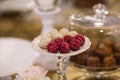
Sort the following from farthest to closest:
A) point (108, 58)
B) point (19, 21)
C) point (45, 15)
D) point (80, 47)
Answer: point (19, 21), point (45, 15), point (108, 58), point (80, 47)

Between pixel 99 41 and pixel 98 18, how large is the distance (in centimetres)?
7

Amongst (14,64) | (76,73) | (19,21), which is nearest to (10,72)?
(14,64)

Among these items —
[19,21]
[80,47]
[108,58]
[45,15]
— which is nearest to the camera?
[80,47]

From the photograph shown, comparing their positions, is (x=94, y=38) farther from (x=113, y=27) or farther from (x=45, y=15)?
(x=45, y=15)

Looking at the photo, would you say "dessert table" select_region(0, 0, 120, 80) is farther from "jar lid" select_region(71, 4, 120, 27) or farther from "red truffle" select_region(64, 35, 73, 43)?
"red truffle" select_region(64, 35, 73, 43)

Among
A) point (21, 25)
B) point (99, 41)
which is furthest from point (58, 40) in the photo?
point (21, 25)

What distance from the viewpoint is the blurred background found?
1228 millimetres

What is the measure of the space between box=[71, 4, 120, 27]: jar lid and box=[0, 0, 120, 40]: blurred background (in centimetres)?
40

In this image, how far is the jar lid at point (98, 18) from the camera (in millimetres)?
740

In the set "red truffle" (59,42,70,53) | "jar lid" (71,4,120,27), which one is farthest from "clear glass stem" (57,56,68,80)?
"jar lid" (71,4,120,27)

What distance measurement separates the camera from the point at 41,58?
78 centimetres

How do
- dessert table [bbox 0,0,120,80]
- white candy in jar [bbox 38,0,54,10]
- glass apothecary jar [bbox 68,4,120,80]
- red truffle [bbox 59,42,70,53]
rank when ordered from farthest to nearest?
dessert table [bbox 0,0,120,80] < white candy in jar [bbox 38,0,54,10] < glass apothecary jar [bbox 68,4,120,80] < red truffle [bbox 59,42,70,53]

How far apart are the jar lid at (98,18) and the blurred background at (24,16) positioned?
40 cm

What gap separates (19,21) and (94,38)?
0.74 m
